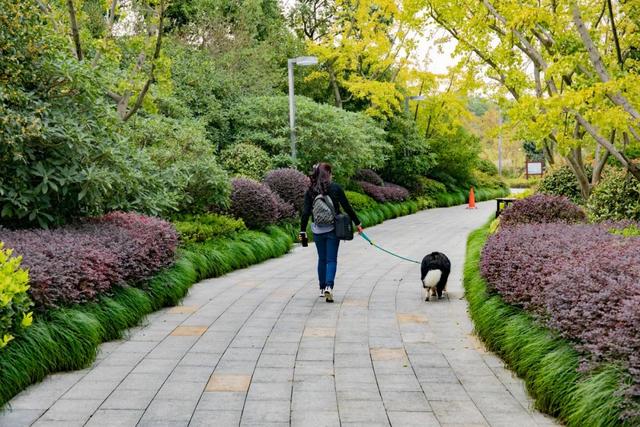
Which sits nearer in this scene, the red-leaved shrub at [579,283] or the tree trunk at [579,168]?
the red-leaved shrub at [579,283]

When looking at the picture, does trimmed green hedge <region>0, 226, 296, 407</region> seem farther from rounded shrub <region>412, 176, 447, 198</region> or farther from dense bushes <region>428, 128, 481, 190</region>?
dense bushes <region>428, 128, 481, 190</region>

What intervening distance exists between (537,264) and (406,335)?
1567mm

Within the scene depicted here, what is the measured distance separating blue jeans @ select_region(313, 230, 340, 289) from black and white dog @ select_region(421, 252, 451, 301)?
117 cm

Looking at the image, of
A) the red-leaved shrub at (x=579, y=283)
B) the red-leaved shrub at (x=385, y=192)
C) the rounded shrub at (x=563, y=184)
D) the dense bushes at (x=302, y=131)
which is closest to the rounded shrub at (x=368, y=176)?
the red-leaved shrub at (x=385, y=192)

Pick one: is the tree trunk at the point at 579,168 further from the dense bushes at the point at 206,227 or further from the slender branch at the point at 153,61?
the slender branch at the point at 153,61

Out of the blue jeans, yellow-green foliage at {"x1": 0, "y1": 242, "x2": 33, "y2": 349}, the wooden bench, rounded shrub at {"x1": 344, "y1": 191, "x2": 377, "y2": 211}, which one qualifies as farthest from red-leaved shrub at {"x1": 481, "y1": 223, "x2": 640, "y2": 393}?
rounded shrub at {"x1": 344, "y1": 191, "x2": 377, "y2": 211}

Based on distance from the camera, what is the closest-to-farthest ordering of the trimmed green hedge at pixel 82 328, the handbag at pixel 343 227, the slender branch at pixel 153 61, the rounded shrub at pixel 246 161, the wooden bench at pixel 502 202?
1. the trimmed green hedge at pixel 82 328
2. the handbag at pixel 343 227
3. the slender branch at pixel 153 61
4. the wooden bench at pixel 502 202
5. the rounded shrub at pixel 246 161

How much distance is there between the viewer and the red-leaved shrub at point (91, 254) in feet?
17.2

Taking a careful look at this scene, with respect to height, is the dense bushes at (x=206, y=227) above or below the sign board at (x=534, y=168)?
below

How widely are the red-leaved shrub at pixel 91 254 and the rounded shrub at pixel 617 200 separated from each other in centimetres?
645

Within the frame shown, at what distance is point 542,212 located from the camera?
955 cm

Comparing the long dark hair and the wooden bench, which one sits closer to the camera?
the long dark hair

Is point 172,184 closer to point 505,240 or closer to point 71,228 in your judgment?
point 71,228

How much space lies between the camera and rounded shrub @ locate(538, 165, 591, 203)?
1459cm
